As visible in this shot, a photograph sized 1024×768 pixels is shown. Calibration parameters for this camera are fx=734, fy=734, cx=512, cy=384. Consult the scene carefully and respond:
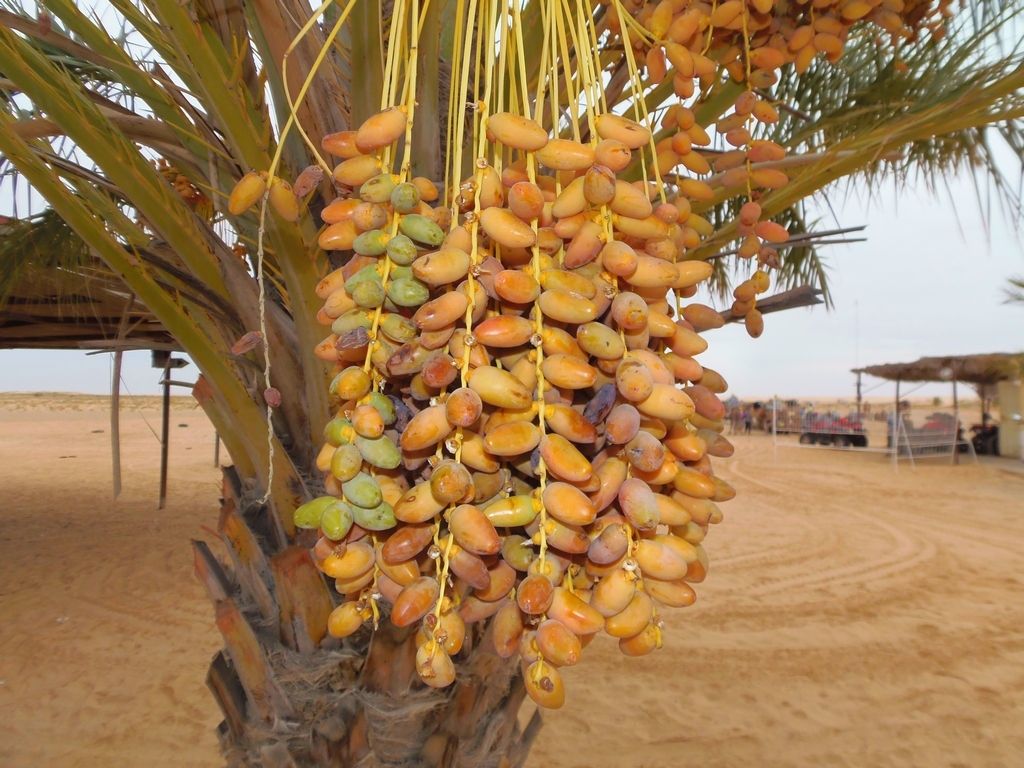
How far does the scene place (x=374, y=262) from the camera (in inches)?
30.1

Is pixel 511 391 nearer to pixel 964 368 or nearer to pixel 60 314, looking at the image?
pixel 60 314

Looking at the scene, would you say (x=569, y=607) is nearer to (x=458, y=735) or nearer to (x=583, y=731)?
(x=458, y=735)

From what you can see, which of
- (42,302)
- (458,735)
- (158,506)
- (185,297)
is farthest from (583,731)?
(158,506)

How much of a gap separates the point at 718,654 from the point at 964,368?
14711 mm

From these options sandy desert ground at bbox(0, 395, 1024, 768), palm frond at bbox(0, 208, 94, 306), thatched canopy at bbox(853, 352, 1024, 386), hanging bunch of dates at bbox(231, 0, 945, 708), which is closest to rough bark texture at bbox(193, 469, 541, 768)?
sandy desert ground at bbox(0, 395, 1024, 768)

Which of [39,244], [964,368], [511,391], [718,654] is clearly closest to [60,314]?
[39,244]

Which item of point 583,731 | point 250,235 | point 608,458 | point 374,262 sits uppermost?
point 250,235

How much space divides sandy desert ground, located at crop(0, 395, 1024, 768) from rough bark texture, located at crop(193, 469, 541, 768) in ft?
1.01

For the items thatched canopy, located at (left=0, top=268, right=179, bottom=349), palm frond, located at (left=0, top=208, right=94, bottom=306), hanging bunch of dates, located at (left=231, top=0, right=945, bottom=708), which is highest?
palm frond, located at (left=0, top=208, right=94, bottom=306)

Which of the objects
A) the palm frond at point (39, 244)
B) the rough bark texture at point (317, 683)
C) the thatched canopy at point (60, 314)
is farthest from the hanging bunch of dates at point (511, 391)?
the palm frond at point (39, 244)

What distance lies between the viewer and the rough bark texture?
133 cm

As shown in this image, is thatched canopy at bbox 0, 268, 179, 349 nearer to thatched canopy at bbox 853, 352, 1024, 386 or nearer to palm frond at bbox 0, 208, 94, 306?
palm frond at bbox 0, 208, 94, 306

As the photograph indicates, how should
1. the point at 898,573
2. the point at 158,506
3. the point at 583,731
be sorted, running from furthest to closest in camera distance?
the point at 158,506 < the point at 898,573 < the point at 583,731

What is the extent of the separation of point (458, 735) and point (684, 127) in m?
1.18
